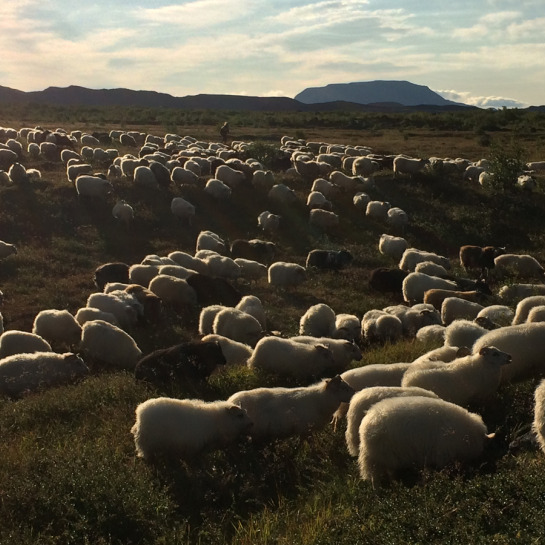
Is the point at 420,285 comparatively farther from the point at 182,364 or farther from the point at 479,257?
the point at 182,364

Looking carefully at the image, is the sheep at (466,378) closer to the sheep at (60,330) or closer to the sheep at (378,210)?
the sheep at (60,330)

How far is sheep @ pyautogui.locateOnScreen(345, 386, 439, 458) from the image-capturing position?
5.79 meters

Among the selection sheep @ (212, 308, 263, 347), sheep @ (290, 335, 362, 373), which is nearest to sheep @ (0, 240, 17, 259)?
sheep @ (212, 308, 263, 347)

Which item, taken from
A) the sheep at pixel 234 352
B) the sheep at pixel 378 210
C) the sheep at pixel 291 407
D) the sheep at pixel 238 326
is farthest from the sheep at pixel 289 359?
the sheep at pixel 378 210

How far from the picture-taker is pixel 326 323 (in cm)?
1143

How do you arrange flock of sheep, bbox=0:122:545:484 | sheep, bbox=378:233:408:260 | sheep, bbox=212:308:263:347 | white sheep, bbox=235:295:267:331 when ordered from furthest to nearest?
sheep, bbox=378:233:408:260 → white sheep, bbox=235:295:267:331 → sheep, bbox=212:308:263:347 → flock of sheep, bbox=0:122:545:484

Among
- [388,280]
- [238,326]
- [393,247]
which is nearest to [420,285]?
[388,280]

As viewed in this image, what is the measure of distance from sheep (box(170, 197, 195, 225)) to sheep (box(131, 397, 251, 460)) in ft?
48.7

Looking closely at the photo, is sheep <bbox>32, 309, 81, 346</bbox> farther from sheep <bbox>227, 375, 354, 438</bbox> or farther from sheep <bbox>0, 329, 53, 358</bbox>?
sheep <bbox>227, 375, 354, 438</bbox>

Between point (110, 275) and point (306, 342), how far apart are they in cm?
675

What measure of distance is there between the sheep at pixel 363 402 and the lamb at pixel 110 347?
5282mm

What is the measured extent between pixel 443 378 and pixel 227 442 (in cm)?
244

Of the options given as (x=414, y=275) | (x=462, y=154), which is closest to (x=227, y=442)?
(x=414, y=275)

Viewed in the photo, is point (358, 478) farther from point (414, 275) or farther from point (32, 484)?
point (414, 275)
